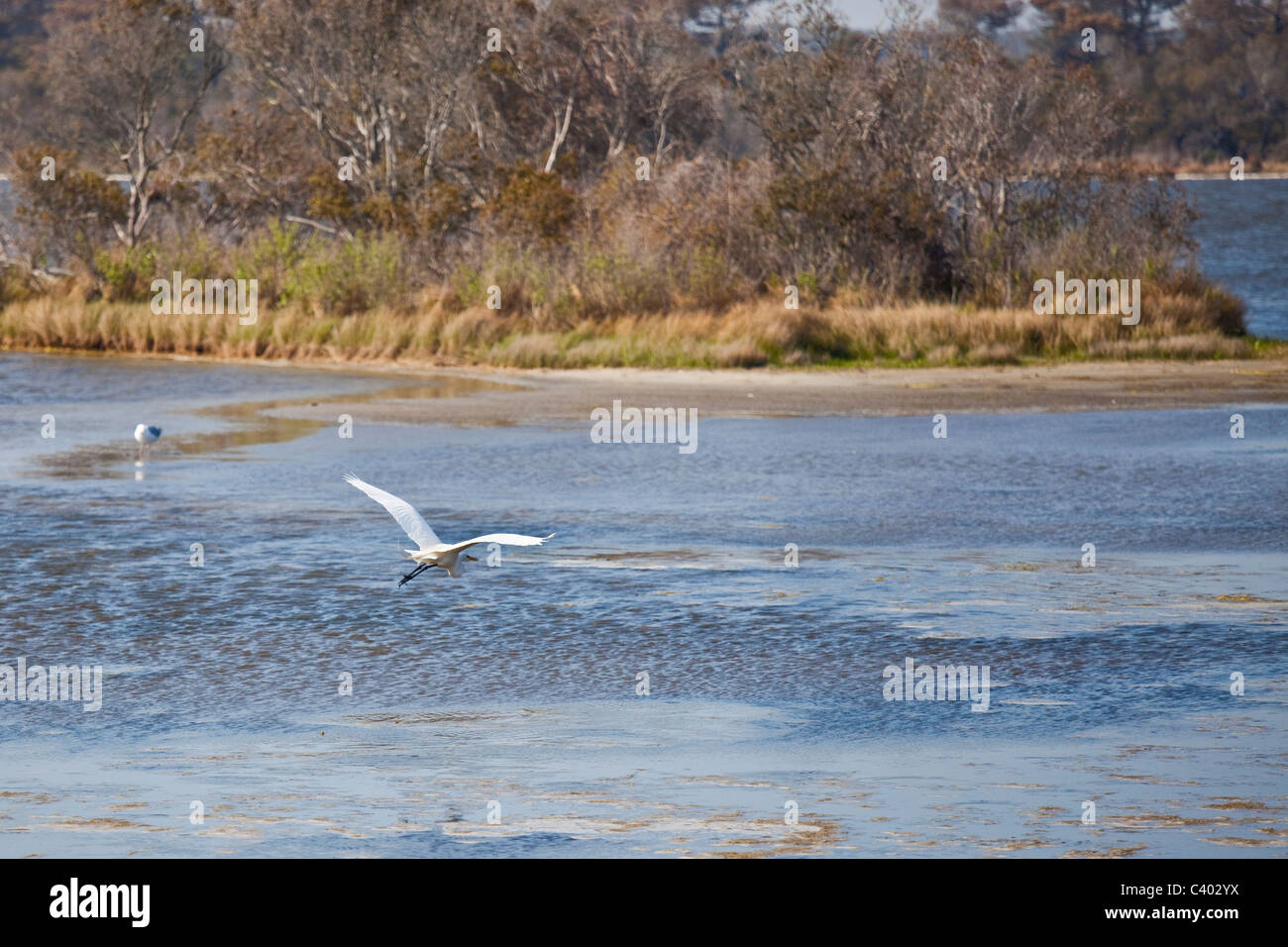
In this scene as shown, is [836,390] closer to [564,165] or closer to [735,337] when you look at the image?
[735,337]

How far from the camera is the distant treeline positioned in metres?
34.3

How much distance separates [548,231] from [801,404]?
46.2 ft

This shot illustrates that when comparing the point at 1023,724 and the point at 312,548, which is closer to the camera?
the point at 1023,724

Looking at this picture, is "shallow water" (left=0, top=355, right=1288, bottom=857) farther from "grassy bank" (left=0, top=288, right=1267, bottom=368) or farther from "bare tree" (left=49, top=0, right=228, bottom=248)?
"bare tree" (left=49, top=0, right=228, bottom=248)

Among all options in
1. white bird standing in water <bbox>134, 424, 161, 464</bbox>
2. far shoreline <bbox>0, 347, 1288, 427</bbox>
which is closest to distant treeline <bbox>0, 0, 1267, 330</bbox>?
far shoreline <bbox>0, 347, 1288, 427</bbox>

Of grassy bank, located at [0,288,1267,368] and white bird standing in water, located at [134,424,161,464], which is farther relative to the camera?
grassy bank, located at [0,288,1267,368]

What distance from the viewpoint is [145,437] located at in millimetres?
19375

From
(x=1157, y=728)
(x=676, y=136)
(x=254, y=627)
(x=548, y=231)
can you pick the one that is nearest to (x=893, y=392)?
(x=548, y=231)

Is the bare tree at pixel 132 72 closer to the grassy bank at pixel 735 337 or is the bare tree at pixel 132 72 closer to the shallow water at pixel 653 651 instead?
the grassy bank at pixel 735 337

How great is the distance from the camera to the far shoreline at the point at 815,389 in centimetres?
2441

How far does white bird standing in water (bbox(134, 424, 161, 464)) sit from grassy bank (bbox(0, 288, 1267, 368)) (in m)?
10.9

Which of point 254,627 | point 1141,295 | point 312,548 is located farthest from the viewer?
point 1141,295

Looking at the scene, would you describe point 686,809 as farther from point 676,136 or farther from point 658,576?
point 676,136
